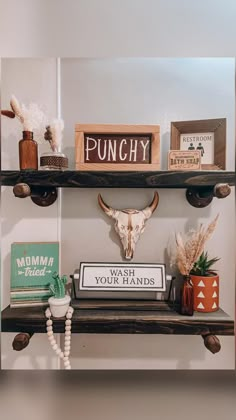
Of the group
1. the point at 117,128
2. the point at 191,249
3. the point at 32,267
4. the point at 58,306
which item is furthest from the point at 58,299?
the point at 117,128

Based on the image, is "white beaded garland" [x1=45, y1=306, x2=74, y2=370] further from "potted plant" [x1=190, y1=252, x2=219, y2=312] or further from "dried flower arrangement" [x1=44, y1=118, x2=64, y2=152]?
"dried flower arrangement" [x1=44, y1=118, x2=64, y2=152]

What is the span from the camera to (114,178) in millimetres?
695

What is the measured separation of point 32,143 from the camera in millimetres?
737

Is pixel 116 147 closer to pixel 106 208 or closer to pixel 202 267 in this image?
pixel 106 208

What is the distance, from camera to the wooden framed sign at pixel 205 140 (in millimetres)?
758

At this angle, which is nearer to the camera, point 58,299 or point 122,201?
point 58,299

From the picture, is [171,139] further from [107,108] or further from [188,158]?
[107,108]

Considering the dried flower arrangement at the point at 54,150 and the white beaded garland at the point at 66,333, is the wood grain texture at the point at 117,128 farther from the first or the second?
the white beaded garland at the point at 66,333

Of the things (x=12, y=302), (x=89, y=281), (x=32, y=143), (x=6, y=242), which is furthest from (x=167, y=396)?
(x=32, y=143)

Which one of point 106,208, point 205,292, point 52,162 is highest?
point 52,162

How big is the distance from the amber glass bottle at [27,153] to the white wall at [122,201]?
9cm

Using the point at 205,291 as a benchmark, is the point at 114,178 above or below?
above

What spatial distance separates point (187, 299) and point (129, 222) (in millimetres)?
272

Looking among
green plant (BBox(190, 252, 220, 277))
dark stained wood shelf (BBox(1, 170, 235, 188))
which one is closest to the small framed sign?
Result: dark stained wood shelf (BBox(1, 170, 235, 188))
